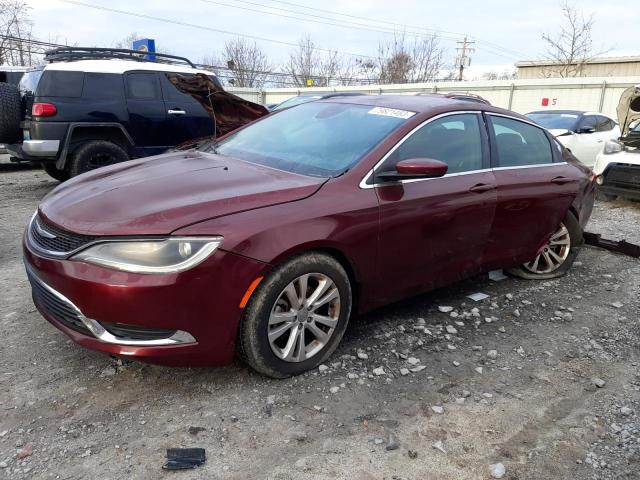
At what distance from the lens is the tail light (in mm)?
6914

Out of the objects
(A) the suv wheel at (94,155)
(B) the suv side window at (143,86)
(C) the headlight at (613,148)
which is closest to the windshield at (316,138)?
(A) the suv wheel at (94,155)

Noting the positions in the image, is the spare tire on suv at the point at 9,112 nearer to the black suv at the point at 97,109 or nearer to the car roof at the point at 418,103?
the black suv at the point at 97,109

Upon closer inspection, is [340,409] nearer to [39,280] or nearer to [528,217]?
[39,280]

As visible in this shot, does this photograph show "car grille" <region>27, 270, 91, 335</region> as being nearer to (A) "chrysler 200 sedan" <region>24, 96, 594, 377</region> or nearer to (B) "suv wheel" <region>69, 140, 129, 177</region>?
(A) "chrysler 200 sedan" <region>24, 96, 594, 377</region>

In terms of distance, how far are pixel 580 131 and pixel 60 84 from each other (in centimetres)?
958

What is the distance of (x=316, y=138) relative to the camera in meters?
3.53

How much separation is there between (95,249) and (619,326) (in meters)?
3.74

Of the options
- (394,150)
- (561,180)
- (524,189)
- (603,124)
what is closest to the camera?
(394,150)

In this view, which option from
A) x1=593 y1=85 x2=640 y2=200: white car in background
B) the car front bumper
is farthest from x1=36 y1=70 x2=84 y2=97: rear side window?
x1=593 y1=85 x2=640 y2=200: white car in background

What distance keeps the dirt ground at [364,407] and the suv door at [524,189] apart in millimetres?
664

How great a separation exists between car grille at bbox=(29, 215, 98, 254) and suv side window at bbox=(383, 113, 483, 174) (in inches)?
70.5

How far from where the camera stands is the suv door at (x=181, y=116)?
796 cm

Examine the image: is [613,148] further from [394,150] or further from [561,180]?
[394,150]

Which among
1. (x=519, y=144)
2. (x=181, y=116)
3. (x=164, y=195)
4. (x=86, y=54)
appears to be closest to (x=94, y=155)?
(x=181, y=116)
